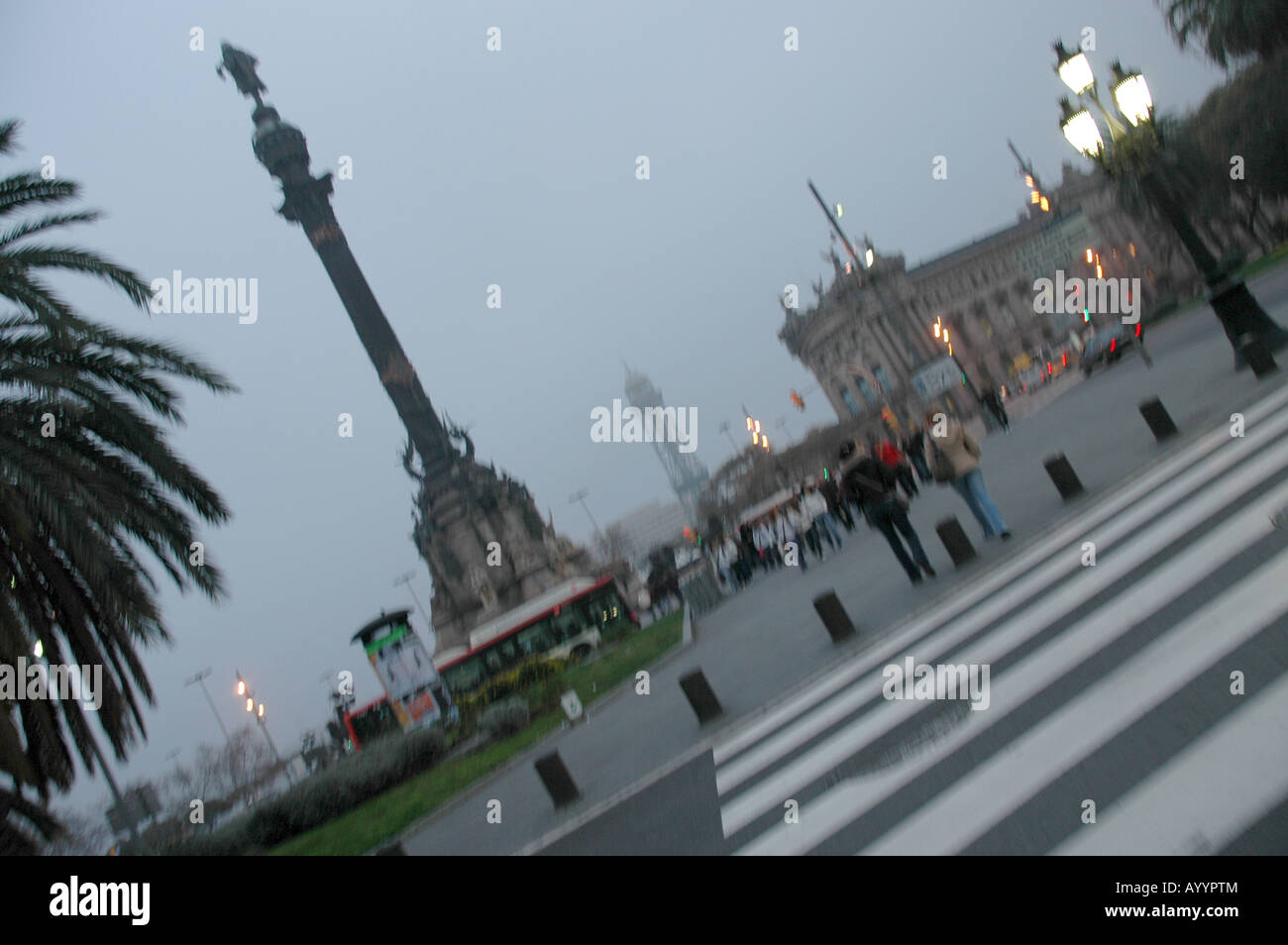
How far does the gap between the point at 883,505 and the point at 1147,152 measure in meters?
8.32

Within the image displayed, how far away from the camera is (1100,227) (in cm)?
7956

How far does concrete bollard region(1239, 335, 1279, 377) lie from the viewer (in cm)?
1248

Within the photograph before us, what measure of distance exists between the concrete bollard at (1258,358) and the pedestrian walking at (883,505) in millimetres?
5707

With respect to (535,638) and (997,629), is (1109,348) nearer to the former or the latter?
(535,638)

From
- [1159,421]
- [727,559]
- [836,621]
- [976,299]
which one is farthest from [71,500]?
[976,299]

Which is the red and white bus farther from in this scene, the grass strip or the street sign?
the street sign

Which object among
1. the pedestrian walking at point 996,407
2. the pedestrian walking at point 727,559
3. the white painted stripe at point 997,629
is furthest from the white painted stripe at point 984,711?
the pedestrian walking at point 727,559

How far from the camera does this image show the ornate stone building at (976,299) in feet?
243

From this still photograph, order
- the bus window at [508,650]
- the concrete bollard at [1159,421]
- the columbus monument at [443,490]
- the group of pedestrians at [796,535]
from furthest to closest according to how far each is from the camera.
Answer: the columbus monument at [443,490], the bus window at [508,650], the group of pedestrians at [796,535], the concrete bollard at [1159,421]

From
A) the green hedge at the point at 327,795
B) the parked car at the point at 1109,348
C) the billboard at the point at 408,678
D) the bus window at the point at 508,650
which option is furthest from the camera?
the bus window at the point at 508,650

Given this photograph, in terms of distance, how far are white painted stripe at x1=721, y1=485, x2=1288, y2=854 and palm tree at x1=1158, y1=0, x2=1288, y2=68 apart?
2634 cm

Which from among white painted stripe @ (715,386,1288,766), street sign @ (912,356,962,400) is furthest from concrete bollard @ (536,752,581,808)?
street sign @ (912,356,962,400)

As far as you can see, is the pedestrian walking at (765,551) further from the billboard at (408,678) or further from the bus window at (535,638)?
the billboard at (408,678)
